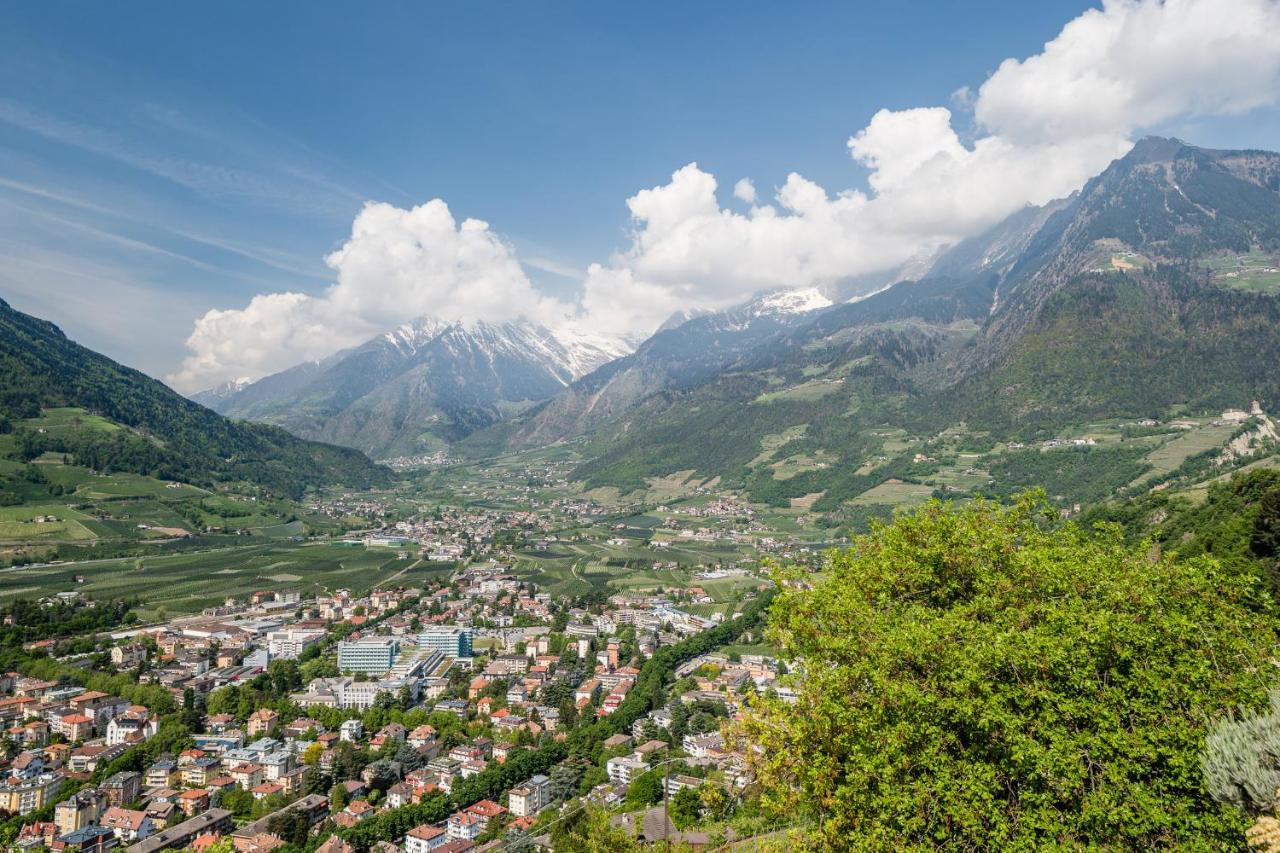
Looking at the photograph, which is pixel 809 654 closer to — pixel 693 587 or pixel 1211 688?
pixel 1211 688

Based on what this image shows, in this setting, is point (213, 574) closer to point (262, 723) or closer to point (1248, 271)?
point (262, 723)

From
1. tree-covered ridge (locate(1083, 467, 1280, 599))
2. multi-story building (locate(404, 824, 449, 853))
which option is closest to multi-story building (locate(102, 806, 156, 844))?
multi-story building (locate(404, 824, 449, 853))

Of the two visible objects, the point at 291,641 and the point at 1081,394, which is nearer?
the point at 291,641

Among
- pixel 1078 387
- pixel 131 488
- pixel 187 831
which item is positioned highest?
pixel 1078 387

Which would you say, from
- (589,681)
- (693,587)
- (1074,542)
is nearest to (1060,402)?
(693,587)

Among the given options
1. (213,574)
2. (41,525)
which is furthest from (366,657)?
(41,525)

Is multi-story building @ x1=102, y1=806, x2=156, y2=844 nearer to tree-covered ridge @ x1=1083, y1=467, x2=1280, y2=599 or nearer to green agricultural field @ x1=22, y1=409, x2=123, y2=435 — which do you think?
tree-covered ridge @ x1=1083, y1=467, x2=1280, y2=599
